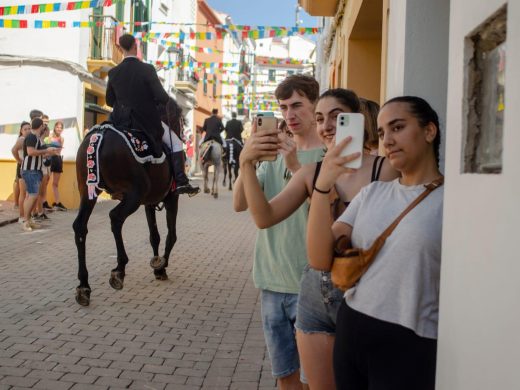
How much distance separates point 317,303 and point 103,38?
1795 centimetres

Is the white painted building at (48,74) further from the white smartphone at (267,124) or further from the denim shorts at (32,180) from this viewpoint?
the white smartphone at (267,124)

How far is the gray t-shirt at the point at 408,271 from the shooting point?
6.55 ft

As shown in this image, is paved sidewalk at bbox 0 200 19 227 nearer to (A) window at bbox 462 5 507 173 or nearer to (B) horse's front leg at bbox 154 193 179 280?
(B) horse's front leg at bbox 154 193 179 280

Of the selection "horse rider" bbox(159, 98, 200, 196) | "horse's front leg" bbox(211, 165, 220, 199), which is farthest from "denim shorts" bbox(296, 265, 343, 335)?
"horse's front leg" bbox(211, 165, 220, 199)

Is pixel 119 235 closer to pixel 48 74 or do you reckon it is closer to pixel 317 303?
pixel 317 303

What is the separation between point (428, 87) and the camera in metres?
3.75

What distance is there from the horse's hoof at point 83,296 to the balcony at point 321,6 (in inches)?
301

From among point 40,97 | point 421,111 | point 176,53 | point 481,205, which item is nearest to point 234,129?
point 40,97

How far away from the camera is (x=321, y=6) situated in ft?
40.6

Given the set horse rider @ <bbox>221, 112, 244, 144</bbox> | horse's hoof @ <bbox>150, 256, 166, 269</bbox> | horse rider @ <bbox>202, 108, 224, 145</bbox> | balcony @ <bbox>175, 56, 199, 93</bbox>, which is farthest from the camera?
balcony @ <bbox>175, 56, 199, 93</bbox>

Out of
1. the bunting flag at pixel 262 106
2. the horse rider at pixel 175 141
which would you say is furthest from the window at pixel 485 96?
the bunting flag at pixel 262 106

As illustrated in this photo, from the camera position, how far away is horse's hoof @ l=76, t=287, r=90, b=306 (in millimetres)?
6137

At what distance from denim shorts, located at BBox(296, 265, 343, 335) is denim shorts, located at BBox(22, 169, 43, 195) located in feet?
31.7

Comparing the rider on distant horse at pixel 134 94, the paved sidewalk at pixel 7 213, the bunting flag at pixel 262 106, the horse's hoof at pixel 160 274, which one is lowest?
the horse's hoof at pixel 160 274
